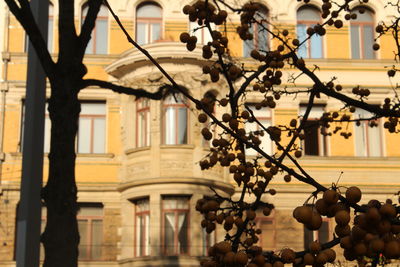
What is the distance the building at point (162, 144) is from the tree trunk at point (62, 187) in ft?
38.1

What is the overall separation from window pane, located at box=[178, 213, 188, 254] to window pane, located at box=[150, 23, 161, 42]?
6318 mm

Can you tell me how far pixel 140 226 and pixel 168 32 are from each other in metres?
6.72

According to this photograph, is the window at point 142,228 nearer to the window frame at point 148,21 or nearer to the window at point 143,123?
the window at point 143,123

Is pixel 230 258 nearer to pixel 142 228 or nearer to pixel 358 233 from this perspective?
pixel 358 233

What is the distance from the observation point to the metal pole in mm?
6605

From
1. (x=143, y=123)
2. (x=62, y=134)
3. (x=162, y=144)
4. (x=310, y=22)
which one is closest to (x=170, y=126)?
(x=162, y=144)

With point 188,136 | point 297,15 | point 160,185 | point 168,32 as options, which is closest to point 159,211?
point 160,185

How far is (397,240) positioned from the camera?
293 cm

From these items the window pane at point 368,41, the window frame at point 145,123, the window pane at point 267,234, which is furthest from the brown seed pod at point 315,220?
the window pane at point 368,41

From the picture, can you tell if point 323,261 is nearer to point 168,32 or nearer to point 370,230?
point 370,230

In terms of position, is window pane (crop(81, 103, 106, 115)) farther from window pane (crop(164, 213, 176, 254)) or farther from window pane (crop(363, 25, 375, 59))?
window pane (crop(363, 25, 375, 59))

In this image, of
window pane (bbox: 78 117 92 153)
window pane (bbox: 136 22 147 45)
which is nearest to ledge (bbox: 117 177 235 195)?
window pane (bbox: 78 117 92 153)

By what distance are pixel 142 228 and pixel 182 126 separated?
3467 mm

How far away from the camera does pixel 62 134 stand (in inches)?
341
